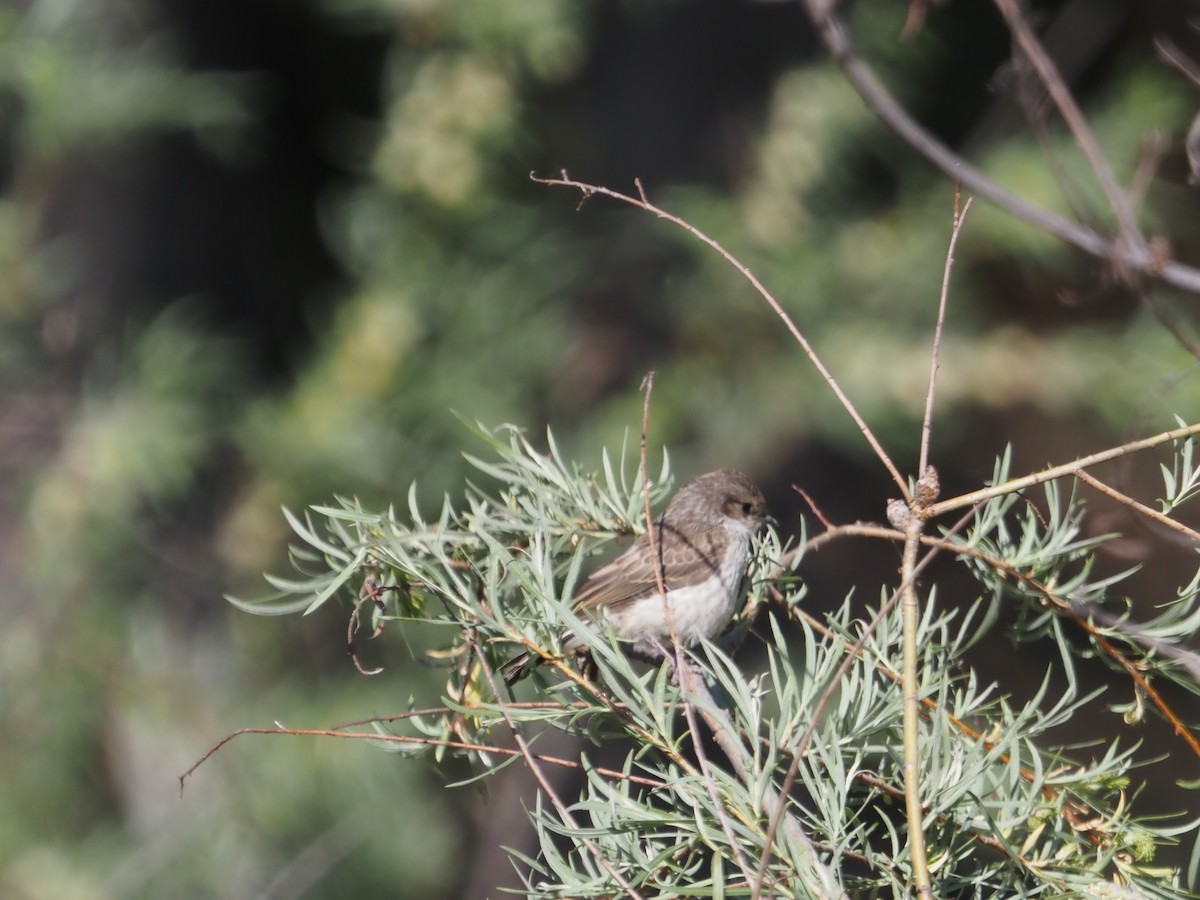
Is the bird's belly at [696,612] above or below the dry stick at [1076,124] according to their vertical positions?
below

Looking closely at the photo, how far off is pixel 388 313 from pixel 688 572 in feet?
7.55

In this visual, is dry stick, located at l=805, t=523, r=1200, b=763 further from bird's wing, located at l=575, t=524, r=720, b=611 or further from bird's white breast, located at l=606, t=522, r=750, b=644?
bird's wing, located at l=575, t=524, r=720, b=611

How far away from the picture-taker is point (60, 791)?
13.7 feet

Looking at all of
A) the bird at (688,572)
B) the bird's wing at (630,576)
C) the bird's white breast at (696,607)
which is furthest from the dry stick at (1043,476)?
the bird's wing at (630,576)

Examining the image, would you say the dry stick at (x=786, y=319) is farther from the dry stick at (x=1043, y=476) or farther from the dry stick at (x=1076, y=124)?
the dry stick at (x=1076, y=124)

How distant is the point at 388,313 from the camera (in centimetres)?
441

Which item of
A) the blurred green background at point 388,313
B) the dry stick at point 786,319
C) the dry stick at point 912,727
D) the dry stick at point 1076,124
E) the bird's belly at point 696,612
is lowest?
the blurred green background at point 388,313

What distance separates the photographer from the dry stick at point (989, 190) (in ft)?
4.09

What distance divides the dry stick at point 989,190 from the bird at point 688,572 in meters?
0.70

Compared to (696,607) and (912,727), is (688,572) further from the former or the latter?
(912,727)

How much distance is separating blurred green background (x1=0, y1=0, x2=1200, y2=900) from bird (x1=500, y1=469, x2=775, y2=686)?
1375 millimetres

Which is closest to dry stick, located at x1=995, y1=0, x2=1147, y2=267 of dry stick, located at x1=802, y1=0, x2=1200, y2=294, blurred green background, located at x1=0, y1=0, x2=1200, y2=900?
dry stick, located at x1=802, y1=0, x2=1200, y2=294

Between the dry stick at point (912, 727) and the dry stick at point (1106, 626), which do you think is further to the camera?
the dry stick at point (1106, 626)

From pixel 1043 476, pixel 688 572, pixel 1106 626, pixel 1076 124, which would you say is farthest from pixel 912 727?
pixel 688 572
